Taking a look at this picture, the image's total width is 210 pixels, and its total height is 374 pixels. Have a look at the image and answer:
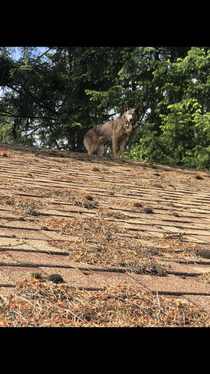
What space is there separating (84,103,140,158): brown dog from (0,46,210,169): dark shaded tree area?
13.3 feet

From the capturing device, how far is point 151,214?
133 inches

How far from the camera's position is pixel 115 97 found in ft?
49.5

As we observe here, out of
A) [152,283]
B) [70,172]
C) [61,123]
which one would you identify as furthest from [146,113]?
[152,283]

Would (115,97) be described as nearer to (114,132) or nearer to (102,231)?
(114,132)

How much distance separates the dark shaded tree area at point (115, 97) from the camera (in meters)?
13.5

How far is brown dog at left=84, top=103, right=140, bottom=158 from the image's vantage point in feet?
28.1

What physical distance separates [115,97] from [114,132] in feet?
20.2

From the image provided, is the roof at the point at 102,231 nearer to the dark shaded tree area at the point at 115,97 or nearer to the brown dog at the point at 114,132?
the brown dog at the point at 114,132

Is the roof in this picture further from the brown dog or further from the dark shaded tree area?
the dark shaded tree area

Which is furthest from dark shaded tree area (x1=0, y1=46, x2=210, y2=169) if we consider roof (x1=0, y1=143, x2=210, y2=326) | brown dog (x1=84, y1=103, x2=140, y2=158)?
roof (x1=0, y1=143, x2=210, y2=326)

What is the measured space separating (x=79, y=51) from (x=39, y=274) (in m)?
17.5

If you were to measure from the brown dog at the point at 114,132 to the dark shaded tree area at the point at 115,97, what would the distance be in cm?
404

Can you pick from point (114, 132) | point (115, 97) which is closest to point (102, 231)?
point (114, 132)

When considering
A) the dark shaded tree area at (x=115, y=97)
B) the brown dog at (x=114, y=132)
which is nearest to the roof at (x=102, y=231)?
the brown dog at (x=114, y=132)
